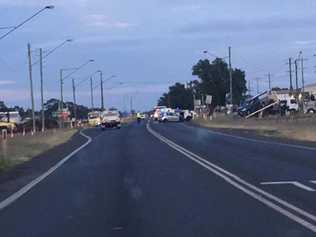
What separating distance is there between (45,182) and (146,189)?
442 cm

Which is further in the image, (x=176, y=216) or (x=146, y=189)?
(x=146, y=189)

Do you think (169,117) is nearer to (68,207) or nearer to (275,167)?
(275,167)

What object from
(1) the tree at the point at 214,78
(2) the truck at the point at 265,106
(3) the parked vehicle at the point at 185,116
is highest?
(1) the tree at the point at 214,78

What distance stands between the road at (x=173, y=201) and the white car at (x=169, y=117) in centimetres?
8292

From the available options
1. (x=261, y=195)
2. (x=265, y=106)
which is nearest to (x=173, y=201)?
(x=261, y=195)

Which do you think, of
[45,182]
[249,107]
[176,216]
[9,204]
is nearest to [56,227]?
[176,216]

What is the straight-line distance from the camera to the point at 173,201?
1605cm

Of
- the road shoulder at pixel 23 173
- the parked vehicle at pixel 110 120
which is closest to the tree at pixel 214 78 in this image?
the parked vehicle at pixel 110 120

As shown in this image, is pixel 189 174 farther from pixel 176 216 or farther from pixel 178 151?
pixel 178 151

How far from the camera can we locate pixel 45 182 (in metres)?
22.2

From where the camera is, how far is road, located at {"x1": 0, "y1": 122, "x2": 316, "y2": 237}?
12.4 meters

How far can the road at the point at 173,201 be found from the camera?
12.4 metres

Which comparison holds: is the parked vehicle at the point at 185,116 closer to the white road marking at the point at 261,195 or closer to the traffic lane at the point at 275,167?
the traffic lane at the point at 275,167

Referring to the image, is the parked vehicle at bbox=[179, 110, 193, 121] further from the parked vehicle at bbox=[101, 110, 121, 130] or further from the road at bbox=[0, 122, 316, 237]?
the road at bbox=[0, 122, 316, 237]
